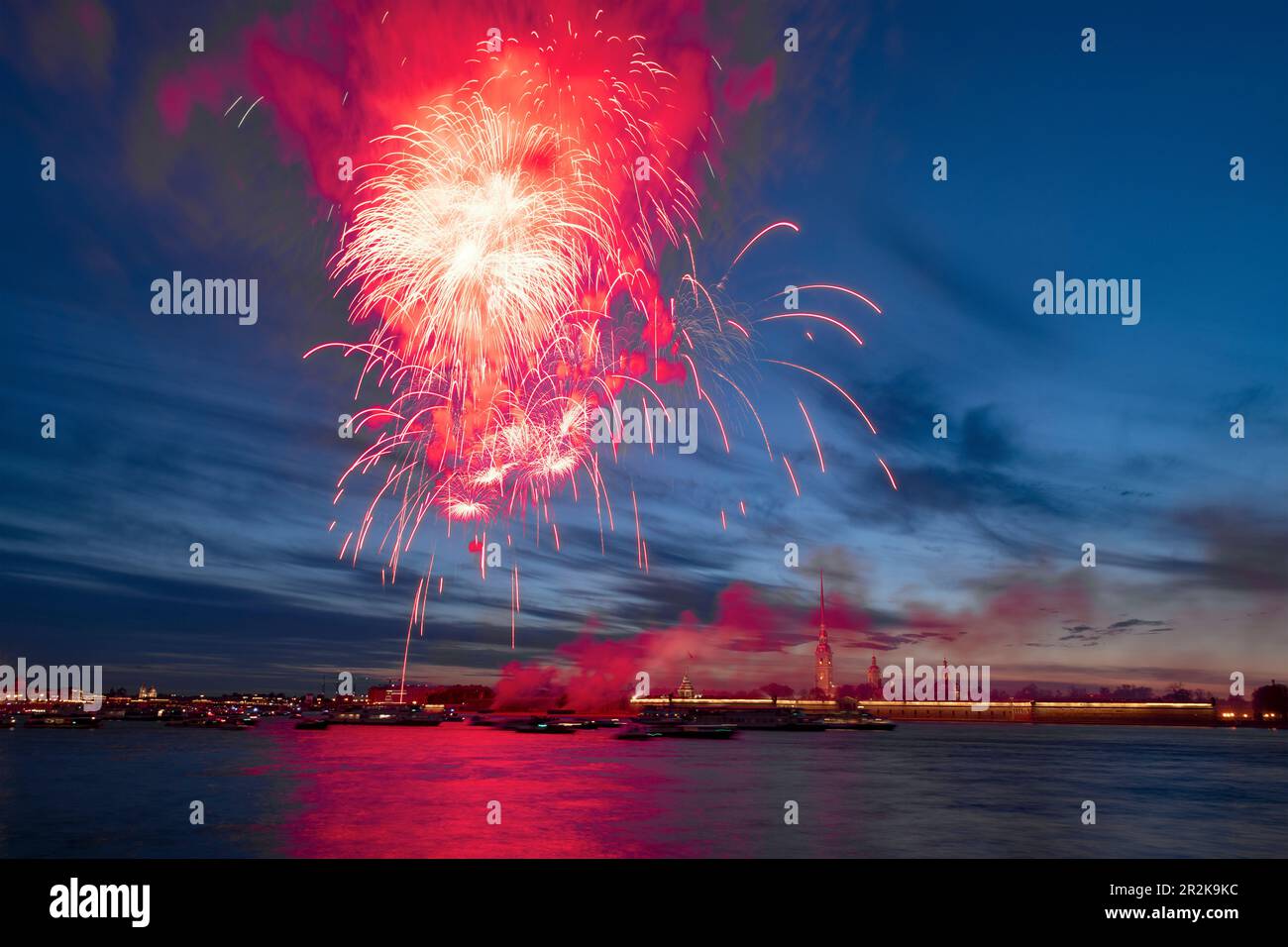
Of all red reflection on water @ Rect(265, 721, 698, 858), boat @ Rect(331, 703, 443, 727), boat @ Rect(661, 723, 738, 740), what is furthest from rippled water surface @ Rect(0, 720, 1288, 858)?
boat @ Rect(331, 703, 443, 727)

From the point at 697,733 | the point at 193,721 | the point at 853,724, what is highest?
the point at 697,733

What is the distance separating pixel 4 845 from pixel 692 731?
123 m

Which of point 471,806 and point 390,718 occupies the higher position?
point 471,806

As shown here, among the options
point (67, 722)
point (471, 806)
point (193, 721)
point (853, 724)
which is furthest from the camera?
point (853, 724)

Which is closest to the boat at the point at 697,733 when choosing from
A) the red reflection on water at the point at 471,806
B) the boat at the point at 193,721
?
the red reflection on water at the point at 471,806

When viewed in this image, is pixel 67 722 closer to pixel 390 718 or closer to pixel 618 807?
pixel 390 718

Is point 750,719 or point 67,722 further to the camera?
point 750,719

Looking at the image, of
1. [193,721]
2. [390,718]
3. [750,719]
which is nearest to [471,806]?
[390,718]

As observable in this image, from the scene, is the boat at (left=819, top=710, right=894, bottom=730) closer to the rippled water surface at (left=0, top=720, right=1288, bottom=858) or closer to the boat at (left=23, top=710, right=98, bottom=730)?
the rippled water surface at (left=0, top=720, right=1288, bottom=858)

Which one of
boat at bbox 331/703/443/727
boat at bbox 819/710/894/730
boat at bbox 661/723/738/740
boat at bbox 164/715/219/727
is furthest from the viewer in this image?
boat at bbox 819/710/894/730

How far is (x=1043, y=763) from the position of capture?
8106 centimetres

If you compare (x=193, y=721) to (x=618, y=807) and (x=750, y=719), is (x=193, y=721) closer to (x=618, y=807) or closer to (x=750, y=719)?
(x=750, y=719)

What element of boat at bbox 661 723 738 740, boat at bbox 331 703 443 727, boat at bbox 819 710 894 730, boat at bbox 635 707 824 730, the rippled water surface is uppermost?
the rippled water surface

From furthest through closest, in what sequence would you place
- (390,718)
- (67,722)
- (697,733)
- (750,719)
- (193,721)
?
1. (750,719)
2. (390,718)
3. (193,721)
4. (67,722)
5. (697,733)
